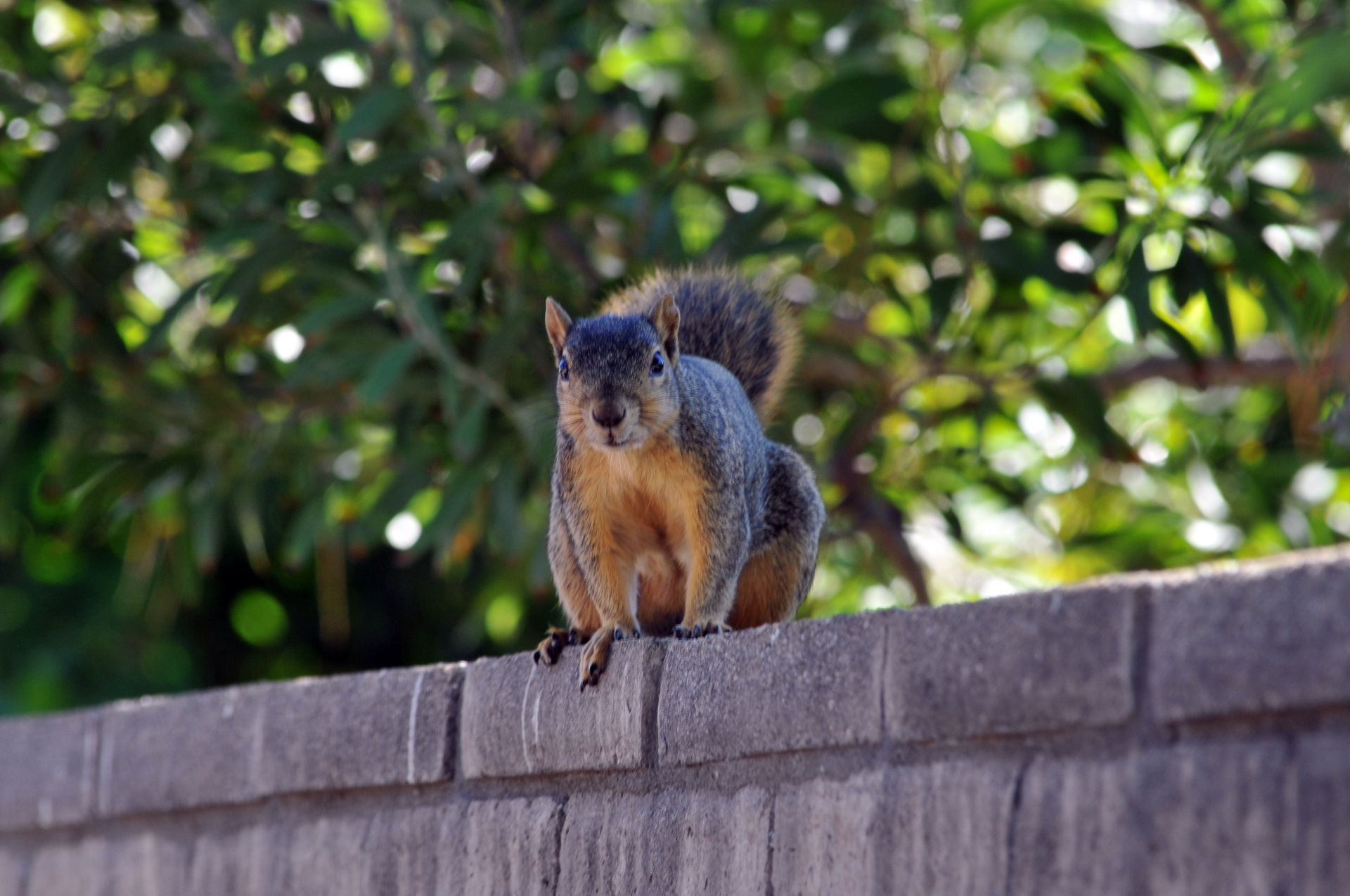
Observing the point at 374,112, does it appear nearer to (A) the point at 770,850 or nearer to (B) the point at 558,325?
(B) the point at 558,325

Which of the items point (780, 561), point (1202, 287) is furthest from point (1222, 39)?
point (780, 561)

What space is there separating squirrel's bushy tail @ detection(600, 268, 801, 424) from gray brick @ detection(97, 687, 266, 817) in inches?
42.3

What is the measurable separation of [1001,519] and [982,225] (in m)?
1.18

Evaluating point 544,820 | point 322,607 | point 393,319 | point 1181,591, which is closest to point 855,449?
point 393,319

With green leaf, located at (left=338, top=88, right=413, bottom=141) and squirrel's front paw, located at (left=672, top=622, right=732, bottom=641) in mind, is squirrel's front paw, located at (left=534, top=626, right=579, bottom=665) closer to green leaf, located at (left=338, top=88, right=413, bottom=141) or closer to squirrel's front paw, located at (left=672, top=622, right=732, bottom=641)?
squirrel's front paw, located at (left=672, top=622, right=732, bottom=641)

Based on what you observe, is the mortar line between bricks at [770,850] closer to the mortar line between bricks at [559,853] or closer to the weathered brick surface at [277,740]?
the mortar line between bricks at [559,853]

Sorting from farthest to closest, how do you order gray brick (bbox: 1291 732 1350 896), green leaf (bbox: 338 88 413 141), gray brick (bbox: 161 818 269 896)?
green leaf (bbox: 338 88 413 141) < gray brick (bbox: 161 818 269 896) < gray brick (bbox: 1291 732 1350 896)

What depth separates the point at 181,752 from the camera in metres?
3.10

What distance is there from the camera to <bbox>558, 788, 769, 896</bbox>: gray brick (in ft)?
6.41

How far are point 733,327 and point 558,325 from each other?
54cm

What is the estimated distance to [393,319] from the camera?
4.09m

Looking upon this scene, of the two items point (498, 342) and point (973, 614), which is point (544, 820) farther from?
point (498, 342)

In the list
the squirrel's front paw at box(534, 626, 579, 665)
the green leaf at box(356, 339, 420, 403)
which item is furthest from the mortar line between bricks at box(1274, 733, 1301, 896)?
the green leaf at box(356, 339, 420, 403)

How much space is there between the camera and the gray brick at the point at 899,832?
63.7 inches
